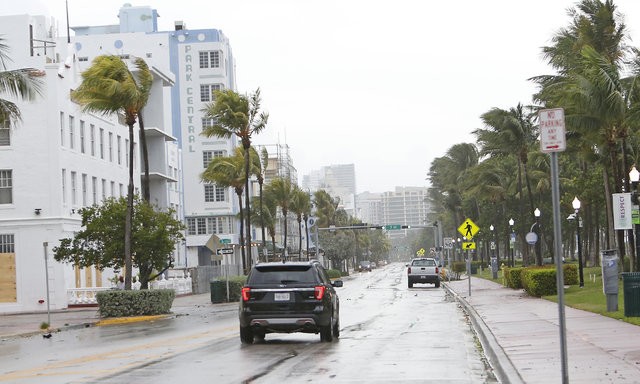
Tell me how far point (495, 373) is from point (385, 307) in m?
21.6

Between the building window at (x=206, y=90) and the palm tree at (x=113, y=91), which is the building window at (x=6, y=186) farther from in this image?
the building window at (x=206, y=90)

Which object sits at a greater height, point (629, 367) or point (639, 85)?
point (639, 85)

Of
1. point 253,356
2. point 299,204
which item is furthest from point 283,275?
point 299,204

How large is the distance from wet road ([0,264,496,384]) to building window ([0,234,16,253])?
859 inches

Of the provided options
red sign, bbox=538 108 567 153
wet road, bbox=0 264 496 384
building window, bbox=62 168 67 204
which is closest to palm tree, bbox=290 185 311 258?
building window, bbox=62 168 67 204

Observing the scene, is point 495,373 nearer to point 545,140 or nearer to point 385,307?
point 545,140

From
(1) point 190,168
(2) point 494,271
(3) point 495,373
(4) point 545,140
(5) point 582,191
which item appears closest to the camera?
(4) point 545,140

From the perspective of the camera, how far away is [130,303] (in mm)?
35750

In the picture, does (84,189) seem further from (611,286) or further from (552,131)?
(552,131)

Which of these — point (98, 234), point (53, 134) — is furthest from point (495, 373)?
point (53, 134)

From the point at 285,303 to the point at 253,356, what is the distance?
2664 mm

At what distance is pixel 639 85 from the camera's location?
112 ft

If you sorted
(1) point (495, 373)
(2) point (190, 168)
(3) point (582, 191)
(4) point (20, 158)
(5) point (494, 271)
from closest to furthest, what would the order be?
(1) point (495, 373)
(4) point (20, 158)
(3) point (582, 191)
(5) point (494, 271)
(2) point (190, 168)

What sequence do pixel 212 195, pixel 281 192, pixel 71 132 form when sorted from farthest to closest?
pixel 212 195 < pixel 281 192 < pixel 71 132
